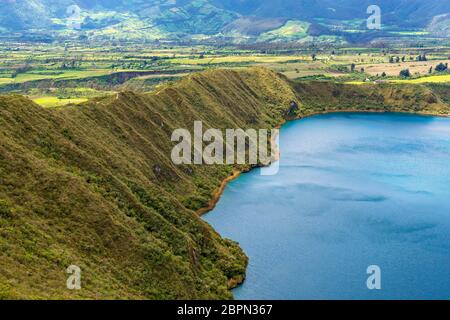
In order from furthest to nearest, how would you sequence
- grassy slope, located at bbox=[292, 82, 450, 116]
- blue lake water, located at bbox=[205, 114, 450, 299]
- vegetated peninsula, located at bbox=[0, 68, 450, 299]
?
grassy slope, located at bbox=[292, 82, 450, 116] → blue lake water, located at bbox=[205, 114, 450, 299] → vegetated peninsula, located at bbox=[0, 68, 450, 299]

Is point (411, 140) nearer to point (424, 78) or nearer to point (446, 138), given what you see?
point (446, 138)

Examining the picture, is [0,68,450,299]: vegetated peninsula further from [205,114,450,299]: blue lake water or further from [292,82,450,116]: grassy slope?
[292,82,450,116]: grassy slope

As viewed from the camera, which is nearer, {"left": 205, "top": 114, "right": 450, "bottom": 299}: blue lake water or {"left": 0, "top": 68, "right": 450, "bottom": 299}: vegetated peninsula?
{"left": 0, "top": 68, "right": 450, "bottom": 299}: vegetated peninsula

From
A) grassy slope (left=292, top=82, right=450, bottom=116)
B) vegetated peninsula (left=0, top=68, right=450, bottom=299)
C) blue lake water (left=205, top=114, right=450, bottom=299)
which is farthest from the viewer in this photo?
grassy slope (left=292, top=82, right=450, bottom=116)

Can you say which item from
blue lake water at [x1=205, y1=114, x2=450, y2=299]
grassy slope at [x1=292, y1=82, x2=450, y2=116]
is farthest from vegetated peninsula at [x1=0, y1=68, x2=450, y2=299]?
grassy slope at [x1=292, y1=82, x2=450, y2=116]

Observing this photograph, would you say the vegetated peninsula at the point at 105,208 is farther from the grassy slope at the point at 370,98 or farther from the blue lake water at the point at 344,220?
the grassy slope at the point at 370,98

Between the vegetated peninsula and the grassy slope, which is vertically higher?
the grassy slope

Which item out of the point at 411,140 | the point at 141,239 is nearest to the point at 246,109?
the point at 411,140
